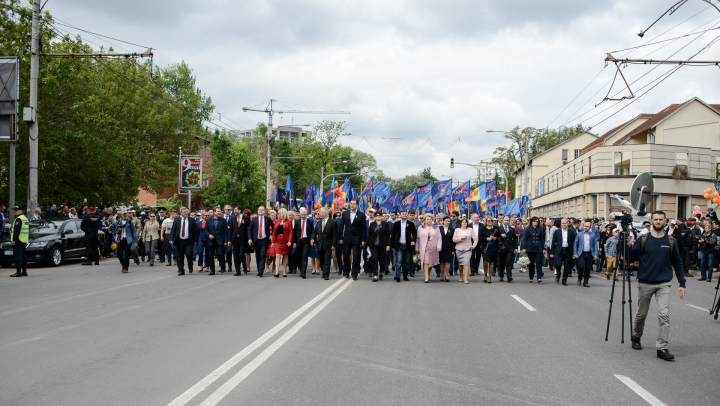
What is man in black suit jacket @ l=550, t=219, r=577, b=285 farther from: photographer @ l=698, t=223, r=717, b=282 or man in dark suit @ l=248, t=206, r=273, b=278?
man in dark suit @ l=248, t=206, r=273, b=278

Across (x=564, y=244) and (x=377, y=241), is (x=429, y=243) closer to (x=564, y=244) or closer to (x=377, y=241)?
(x=377, y=241)

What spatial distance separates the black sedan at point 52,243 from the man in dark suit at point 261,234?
25.7ft

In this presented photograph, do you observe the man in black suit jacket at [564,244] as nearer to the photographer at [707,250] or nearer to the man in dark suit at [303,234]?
A: the photographer at [707,250]

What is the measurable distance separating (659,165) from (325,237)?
32.3 meters

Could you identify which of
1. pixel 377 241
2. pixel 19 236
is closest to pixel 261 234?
pixel 377 241

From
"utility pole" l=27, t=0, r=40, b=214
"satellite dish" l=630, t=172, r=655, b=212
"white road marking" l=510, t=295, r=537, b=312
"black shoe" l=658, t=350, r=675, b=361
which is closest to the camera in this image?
"black shoe" l=658, t=350, r=675, b=361

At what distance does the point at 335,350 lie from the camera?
6.75 m

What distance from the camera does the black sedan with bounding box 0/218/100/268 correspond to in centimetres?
1848

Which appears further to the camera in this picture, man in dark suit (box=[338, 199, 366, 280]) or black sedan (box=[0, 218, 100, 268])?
black sedan (box=[0, 218, 100, 268])

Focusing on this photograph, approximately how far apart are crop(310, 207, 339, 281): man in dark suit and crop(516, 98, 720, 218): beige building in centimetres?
2951

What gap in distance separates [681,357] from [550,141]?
77006 mm

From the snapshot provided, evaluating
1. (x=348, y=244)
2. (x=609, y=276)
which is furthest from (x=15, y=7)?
(x=609, y=276)

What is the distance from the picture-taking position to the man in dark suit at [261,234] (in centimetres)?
1614

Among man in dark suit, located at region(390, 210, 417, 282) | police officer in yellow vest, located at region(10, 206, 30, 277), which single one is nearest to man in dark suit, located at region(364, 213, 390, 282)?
man in dark suit, located at region(390, 210, 417, 282)
